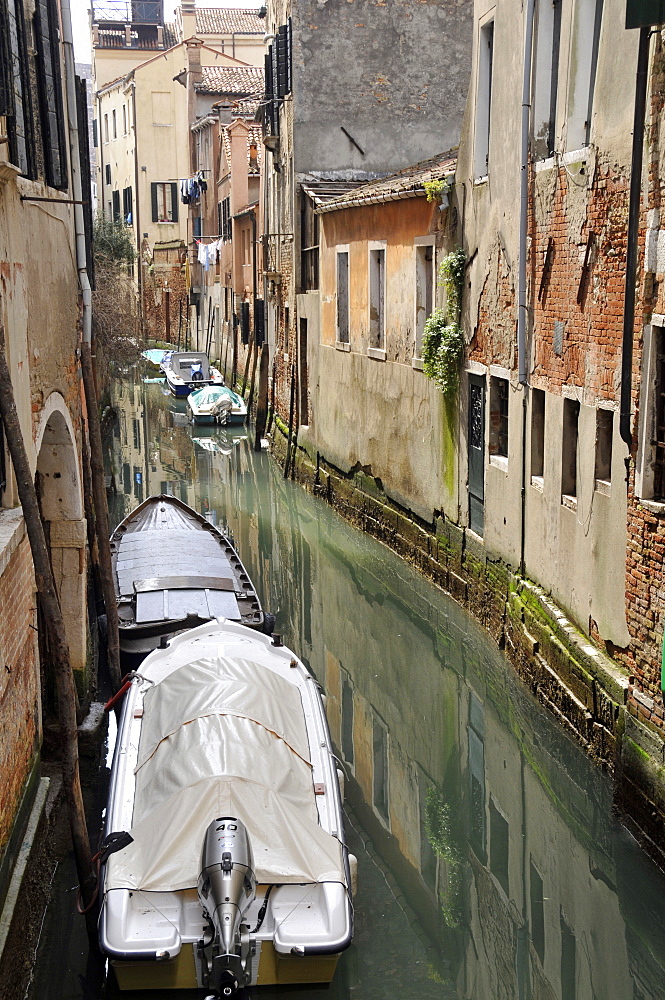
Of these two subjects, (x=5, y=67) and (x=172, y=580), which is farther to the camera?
(x=172, y=580)

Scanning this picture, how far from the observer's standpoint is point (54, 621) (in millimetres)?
5023

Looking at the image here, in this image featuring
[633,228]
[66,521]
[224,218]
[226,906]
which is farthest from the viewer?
[224,218]

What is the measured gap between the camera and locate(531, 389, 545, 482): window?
9328mm

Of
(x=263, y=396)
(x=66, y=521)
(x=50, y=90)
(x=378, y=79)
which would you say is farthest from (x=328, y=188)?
(x=50, y=90)

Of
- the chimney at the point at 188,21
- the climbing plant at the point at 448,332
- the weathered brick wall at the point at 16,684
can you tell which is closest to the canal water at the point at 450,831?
the weathered brick wall at the point at 16,684

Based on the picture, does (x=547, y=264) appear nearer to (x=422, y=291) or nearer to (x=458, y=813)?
(x=422, y=291)

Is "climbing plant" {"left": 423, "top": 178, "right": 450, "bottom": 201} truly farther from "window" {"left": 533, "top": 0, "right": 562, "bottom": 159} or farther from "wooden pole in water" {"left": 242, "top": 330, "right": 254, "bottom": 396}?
"wooden pole in water" {"left": 242, "top": 330, "right": 254, "bottom": 396}

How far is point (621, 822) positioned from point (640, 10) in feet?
14.5

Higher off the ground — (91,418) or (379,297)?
(379,297)

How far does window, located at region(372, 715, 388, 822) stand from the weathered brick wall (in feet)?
7.65

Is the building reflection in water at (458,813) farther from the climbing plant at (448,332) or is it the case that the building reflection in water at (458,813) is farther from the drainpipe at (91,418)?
the climbing plant at (448,332)

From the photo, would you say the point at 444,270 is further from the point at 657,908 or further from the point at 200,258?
the point at 200,258

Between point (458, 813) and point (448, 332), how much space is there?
17.9ft

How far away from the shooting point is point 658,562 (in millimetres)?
6516
